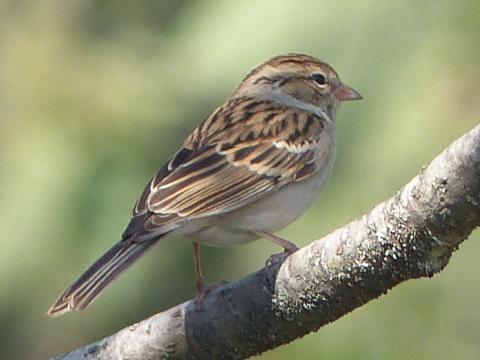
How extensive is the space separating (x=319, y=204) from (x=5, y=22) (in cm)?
294

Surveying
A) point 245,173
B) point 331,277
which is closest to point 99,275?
point 245,173

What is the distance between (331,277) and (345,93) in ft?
6.89

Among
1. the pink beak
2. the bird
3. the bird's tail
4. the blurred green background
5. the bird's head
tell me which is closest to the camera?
the bird's tail

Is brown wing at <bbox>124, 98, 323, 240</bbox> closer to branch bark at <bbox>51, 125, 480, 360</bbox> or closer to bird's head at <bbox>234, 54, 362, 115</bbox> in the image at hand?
bird's head at <bbox>234, 54, 362, 115</bbox>

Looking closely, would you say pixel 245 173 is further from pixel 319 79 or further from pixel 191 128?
pixel 191 128

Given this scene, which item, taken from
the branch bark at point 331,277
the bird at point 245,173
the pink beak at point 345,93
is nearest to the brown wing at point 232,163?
the bird at point 245,173

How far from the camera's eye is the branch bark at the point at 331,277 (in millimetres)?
3133

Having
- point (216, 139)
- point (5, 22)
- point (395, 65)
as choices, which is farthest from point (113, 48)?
point (395, 65)

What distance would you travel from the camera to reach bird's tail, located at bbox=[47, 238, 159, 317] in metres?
4.31

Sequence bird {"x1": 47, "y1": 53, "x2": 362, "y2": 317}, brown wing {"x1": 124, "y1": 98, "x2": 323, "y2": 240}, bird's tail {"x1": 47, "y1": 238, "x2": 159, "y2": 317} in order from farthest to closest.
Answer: brown wing {"x1": 124, "y1": 98, "x2": 323, "y2": 240}, bird {"x1": 47, "y1": 53, "x2": 362, "y2": 317}, bird's tail {"x1": 47, "y1": 238, "x2": 159, "y2": 317}

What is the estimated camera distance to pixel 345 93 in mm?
5512

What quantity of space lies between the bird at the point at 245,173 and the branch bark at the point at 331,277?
16 cm

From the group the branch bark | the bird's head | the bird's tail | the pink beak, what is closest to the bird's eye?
the bird's head

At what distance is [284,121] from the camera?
5.53 m
